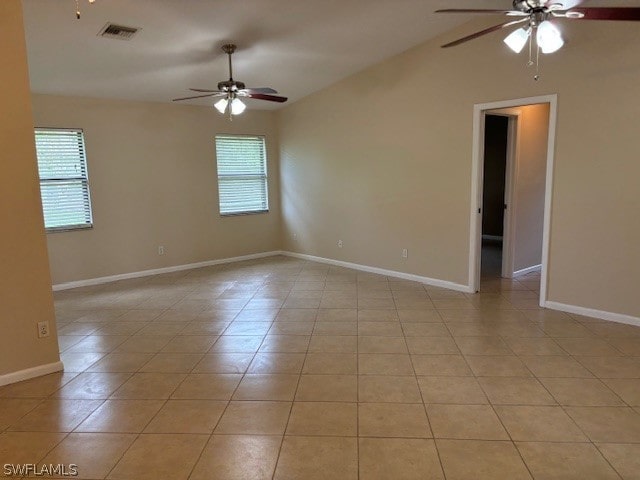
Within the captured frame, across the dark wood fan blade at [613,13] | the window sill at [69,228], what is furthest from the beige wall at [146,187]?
the dark wood fan blade at [613,13]

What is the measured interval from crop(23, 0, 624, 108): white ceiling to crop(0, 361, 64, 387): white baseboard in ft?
8.81

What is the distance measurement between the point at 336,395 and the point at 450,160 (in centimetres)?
330

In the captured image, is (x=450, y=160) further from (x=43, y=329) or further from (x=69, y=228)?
(x=69, y=228)

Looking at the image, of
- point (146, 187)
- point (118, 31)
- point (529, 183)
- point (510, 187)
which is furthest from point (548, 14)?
point (146, 187)

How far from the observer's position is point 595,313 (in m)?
3.92

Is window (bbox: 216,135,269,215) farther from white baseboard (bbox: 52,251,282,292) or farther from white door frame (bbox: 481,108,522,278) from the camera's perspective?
white door frame (bbox: 481,108,522,278)

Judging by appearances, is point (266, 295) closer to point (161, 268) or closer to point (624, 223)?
point (161, 268)

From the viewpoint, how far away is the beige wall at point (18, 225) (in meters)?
2.75

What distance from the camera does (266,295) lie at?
5.01m

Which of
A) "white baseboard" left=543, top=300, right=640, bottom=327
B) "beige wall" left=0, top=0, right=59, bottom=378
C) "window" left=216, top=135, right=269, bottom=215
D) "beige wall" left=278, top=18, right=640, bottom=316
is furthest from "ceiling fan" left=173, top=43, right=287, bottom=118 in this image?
"white baseboard" left=543, top=300, right=640, bottom=327

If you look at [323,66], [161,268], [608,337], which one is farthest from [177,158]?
[608,337]

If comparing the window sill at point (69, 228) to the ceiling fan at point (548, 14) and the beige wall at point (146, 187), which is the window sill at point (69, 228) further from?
the ceiling fan at point (548, 14)

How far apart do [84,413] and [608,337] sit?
3.94 metres

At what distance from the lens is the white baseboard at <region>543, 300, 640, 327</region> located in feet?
12.2
